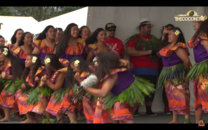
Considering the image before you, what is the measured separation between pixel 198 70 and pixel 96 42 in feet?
5.21

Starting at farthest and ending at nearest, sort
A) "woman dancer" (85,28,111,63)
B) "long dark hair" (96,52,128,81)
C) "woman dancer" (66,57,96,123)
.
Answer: "woman dancer" (85,28,111,63) < "woman dancer" (66,57,96,123) < "long dark hair" (96,52,128,81)

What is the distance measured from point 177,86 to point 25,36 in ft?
8.42

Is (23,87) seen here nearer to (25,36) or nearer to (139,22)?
(25,36)

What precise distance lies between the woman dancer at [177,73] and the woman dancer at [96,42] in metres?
0.90

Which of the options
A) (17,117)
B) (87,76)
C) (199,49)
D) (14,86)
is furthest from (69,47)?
(199,49)

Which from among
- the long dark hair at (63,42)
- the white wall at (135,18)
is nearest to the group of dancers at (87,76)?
the long dark hair at (63,42)

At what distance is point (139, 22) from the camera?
5836 mm

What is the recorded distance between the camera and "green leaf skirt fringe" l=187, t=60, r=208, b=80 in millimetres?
4191

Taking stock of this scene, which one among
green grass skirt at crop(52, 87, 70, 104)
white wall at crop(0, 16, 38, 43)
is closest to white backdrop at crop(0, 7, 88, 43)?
white wall at crop(0, 16, 38, 43)

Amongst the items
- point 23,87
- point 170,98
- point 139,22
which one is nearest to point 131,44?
point 139,22

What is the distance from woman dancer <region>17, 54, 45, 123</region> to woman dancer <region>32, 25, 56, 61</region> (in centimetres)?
26

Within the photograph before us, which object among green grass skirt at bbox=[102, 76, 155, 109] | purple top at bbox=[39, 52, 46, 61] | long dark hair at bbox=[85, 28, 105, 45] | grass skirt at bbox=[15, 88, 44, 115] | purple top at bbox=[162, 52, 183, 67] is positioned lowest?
grass skirt at bbox=[15, 88, 44, 115]

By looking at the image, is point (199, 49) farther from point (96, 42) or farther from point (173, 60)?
point (96, 42)

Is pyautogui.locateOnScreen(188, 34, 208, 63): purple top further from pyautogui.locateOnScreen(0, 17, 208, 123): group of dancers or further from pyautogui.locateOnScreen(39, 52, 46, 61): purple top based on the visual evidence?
pyautogui.locateOnScreen(39, 52, 46, 61): purple top
